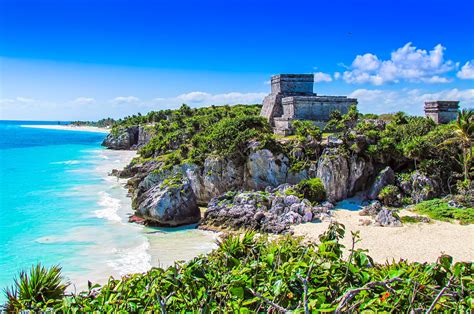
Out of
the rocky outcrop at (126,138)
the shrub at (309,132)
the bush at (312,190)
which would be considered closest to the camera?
the bush at (312,190)

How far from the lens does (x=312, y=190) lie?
900 inches

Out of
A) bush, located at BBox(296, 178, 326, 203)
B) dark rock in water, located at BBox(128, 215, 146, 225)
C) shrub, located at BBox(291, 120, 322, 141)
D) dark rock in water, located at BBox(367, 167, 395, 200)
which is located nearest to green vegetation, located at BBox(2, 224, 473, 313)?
dark rock in water, located at BBox(128, 215, 146, 225)

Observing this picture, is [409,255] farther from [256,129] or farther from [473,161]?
[256,129]

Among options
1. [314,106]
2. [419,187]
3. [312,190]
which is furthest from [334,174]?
[314,106]

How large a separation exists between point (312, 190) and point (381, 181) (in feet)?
14.1

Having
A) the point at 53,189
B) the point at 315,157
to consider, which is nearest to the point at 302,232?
the point at 315,157

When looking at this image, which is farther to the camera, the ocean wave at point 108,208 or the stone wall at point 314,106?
the stone wall at point 314,106

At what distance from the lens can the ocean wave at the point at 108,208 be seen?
80.1 feet

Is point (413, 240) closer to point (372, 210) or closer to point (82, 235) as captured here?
point (372, 210)

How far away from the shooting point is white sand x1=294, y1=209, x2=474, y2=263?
1541 centimetres

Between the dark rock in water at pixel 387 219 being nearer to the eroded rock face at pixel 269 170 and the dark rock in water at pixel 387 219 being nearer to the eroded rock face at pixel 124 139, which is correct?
the eroded rock face at pixel 269 170

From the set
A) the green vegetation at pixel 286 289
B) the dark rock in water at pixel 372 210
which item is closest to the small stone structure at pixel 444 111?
the dark rock in water at pixel 372 210

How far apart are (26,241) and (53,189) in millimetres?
15756

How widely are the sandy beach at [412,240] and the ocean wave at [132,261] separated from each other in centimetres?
705
